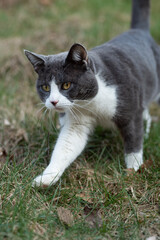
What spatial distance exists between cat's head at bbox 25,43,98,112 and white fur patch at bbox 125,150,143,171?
62 cm

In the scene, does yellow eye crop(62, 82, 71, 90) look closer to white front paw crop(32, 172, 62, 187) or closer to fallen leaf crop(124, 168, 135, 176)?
white front paw crop(32, 172, 62, 187)

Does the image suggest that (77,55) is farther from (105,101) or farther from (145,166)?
(145,166)

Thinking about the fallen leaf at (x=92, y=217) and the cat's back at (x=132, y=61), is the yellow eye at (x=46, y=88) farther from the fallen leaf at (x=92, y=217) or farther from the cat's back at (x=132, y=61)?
the fallen leaf at (x=92, y=217)

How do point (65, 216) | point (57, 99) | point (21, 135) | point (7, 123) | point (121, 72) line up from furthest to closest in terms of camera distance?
point (7, 123) < point (21, 135) < point (121, 72) < point (57, 99) < point (65, 216)

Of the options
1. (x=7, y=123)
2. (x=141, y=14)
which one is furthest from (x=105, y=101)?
(x=141, y=14)

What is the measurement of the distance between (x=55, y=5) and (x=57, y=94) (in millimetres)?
5464

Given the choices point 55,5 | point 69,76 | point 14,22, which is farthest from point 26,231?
point 55,5

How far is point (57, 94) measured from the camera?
1.93 meters

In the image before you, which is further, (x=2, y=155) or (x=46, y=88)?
(x=2, y=155)

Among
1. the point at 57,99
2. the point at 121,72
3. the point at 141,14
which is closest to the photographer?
the point at 57,99

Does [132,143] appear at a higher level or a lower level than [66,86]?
lower

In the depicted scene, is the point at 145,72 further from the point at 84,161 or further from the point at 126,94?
the point at 84,161

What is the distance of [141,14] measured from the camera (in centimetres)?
315

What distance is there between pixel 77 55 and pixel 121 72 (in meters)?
0.50
